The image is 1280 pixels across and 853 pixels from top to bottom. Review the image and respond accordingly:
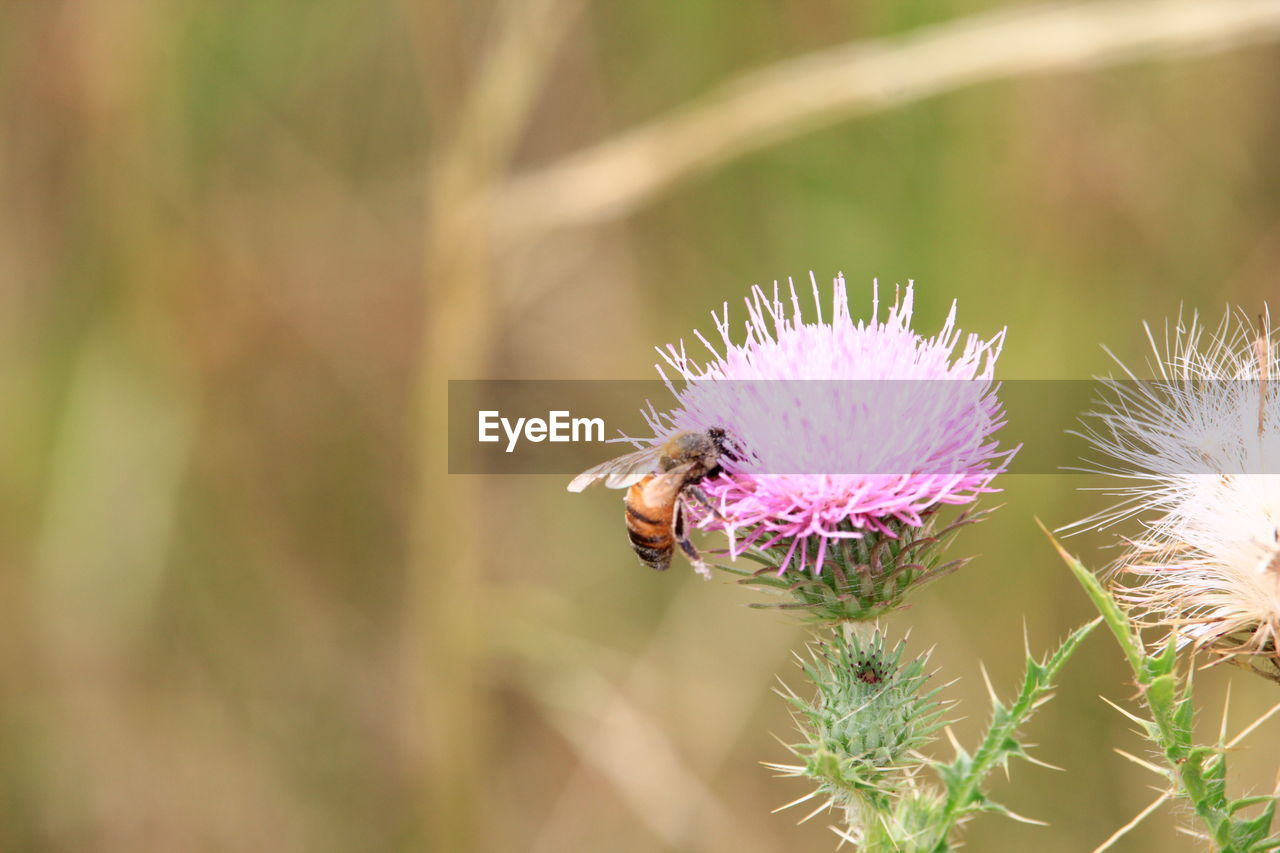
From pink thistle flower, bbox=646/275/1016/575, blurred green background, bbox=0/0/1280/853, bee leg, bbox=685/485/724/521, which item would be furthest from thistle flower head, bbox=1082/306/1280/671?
blurred green background, bbox=0/0/1280/853

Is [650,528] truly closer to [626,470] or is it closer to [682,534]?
[682,534]

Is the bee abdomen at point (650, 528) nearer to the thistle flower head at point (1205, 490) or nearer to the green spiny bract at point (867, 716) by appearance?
the green spiny bract at point (867, 716)

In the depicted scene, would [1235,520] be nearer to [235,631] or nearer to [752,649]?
[752,649]

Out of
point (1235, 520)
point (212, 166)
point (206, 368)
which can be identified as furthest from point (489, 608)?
point (1235, 520)

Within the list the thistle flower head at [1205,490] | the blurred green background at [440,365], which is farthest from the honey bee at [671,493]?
the blurred green background at [440,365]

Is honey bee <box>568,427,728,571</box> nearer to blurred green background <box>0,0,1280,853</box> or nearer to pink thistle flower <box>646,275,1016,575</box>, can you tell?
pink thistle flower <box>646,275,1016,575</box>
